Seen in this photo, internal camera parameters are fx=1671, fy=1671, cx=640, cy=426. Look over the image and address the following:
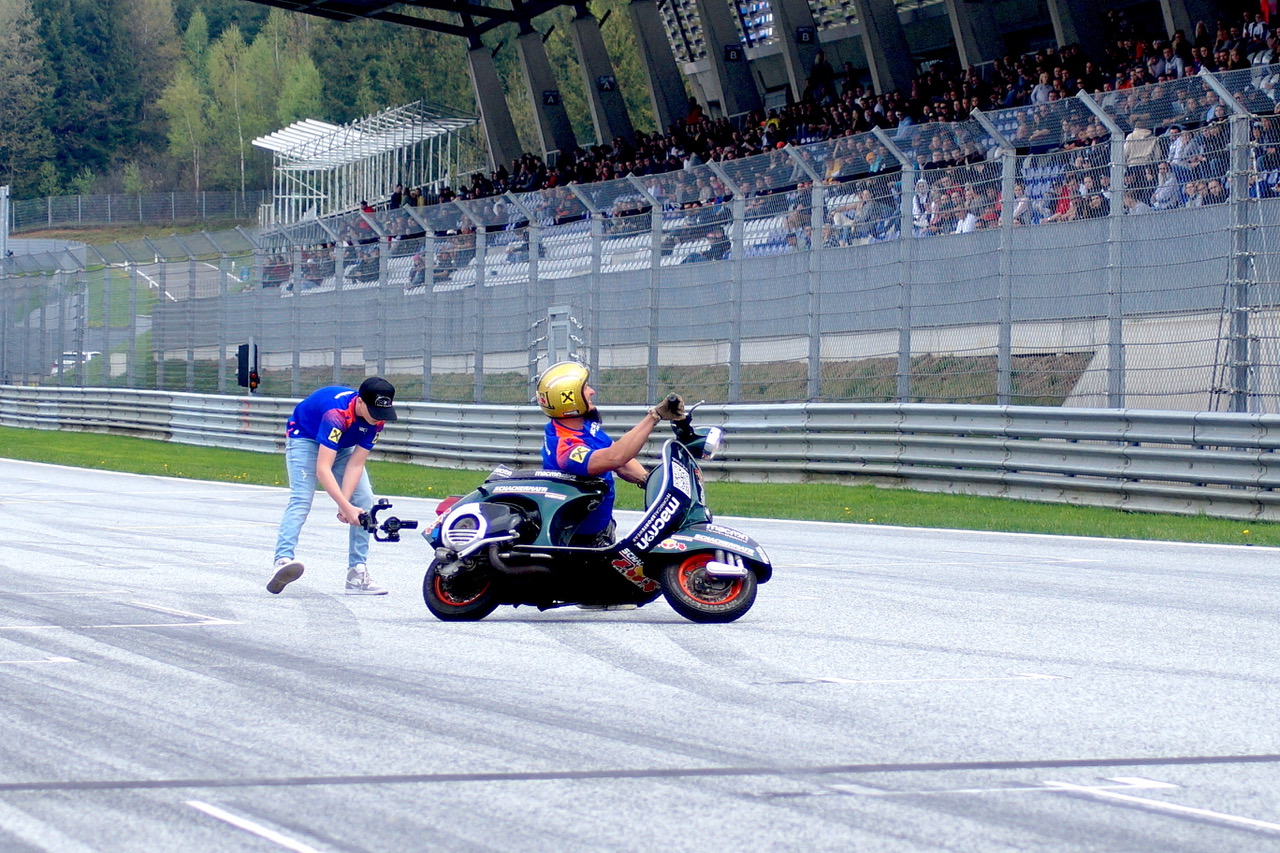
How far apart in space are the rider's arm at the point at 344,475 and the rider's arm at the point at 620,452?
4.91 ft

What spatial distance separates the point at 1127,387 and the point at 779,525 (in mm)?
3495

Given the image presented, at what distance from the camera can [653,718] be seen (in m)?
5.83

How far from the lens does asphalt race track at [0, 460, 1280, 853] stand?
4.40 metres

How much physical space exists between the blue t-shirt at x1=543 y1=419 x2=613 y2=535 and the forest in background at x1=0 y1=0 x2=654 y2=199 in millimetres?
88534

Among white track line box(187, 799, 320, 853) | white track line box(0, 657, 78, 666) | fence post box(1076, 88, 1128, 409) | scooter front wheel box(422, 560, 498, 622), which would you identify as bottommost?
white track line box(187, 799, 320, 853)

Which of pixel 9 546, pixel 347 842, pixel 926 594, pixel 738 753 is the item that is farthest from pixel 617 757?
pixel 9 546

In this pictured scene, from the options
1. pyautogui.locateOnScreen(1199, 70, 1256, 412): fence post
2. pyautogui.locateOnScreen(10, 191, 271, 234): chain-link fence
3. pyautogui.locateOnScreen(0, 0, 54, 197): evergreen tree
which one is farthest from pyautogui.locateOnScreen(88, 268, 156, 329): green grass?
pyautogui.locateOnScreen(0, 0, 54, 197): evergreen tree

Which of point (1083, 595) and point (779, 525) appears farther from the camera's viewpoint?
point (779, 525)

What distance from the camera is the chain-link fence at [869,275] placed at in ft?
48.7

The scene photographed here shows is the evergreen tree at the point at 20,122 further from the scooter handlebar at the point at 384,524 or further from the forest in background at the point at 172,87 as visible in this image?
the scooter handlebar at the point at 384,524

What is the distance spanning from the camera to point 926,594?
9523 mm

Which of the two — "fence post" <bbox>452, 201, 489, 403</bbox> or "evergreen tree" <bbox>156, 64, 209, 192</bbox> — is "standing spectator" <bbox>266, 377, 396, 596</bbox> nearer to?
"fence post" <bbox>452, 201, 489, 403</bbox>

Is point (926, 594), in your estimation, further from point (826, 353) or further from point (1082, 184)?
→ point (826, 353)

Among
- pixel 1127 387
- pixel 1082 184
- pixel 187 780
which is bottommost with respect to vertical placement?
pixel 187 780
